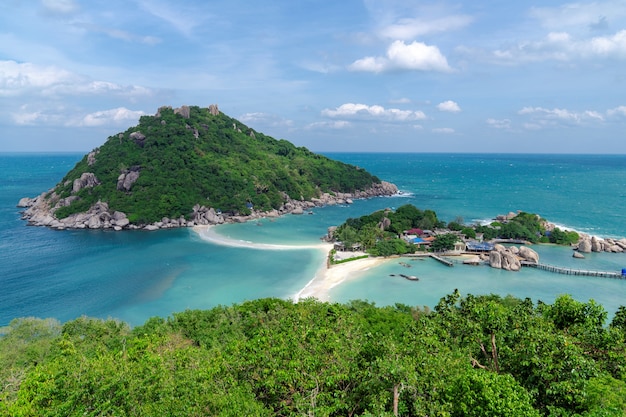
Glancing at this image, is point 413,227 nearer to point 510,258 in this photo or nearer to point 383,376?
point 510,258

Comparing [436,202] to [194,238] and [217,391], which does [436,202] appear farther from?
[217,391]

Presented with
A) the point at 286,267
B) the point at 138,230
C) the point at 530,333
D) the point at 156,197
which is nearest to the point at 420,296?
the point at 286,267

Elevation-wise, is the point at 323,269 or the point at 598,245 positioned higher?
the point at 598,245

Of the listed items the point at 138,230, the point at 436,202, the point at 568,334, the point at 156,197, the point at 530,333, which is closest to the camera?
the point at 530,333

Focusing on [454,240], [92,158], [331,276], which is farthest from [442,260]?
[92,158]

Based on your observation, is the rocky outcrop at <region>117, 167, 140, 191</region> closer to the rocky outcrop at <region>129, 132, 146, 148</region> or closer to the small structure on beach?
the rocky outcrop at <region>129, 132, 146, 148</region>

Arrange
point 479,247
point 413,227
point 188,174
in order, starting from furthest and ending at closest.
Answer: point 188,174 → point 413,227 → point 479,247

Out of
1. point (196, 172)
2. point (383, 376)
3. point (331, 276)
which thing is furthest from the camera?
point (196, 172)
